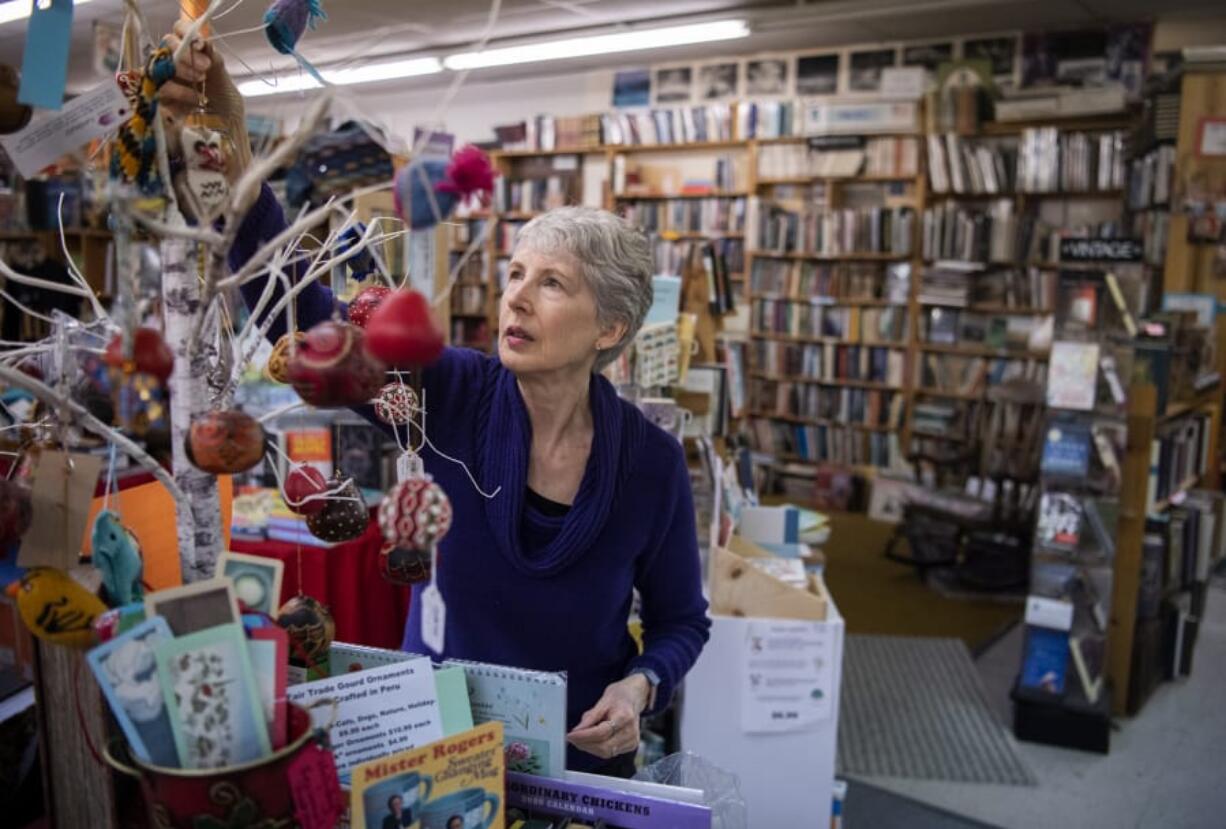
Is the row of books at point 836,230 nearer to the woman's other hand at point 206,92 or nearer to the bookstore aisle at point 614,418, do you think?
the bookstore aisle at point 614,418

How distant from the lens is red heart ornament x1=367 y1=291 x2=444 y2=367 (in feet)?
1.63

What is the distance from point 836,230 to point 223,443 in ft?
19.8

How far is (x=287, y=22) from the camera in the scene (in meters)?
0.72

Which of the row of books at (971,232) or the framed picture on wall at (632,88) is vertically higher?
the framed picture on wall at (632,88)

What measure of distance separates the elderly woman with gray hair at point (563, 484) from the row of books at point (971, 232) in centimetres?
509

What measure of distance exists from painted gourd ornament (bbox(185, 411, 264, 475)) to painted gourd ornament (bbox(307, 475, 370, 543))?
0.67 feet

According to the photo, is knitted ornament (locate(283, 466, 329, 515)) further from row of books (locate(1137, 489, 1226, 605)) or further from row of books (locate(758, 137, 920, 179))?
row of books (locate(758, 137, 920, 179))

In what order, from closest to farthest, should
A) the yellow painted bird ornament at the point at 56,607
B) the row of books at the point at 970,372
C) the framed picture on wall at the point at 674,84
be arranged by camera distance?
1. the yellow painted bird ornament at the point at 56,607
2. the row of books at the point at 970,372
3. the framed picture on wall at the point at 674,84

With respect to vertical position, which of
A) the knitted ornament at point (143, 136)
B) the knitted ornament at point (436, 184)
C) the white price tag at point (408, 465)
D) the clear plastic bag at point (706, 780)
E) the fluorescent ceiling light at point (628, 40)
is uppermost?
the fluorescent ceiling light at point (628, 40)

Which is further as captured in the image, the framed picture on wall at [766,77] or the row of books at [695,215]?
the row of books at [695,215]

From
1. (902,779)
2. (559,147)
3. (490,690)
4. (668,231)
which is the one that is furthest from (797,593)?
(559,147)

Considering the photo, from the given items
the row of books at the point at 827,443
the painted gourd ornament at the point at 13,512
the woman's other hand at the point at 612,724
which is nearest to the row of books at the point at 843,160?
the row of books at the point at 827,443

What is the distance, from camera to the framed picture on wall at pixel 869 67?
6129 mm

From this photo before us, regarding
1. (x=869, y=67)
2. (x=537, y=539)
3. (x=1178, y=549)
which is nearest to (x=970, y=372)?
(x=869, y=67)
